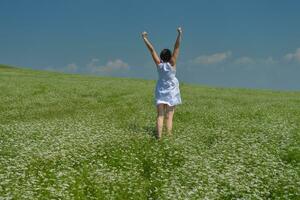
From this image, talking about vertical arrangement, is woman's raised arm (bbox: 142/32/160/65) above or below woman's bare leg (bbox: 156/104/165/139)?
above

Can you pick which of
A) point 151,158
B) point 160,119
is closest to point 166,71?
point 160,119

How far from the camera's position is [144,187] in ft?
48.4

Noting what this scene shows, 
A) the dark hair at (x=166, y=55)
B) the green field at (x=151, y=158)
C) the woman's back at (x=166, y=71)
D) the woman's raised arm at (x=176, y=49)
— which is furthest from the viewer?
the woman's back at (x=166, y=71)

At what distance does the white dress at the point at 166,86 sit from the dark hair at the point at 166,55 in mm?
193

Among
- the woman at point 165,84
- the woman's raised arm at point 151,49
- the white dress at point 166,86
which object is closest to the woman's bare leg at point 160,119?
the woman at point 165,84

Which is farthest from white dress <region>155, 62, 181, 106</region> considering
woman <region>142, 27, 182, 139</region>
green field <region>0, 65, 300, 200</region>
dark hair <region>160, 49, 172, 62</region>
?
green field <region>0, 65, 300, 200</region>

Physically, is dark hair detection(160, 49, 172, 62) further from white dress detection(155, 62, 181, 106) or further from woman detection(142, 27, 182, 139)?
Answer: white dress detection(155, 62, 181, 106)

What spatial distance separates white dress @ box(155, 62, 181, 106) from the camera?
20.5 m

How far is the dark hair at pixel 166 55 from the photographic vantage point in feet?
66.1

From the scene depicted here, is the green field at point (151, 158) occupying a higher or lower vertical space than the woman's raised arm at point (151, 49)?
lower

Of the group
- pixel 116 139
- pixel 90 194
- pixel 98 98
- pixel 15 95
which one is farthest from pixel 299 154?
pixel 15 95

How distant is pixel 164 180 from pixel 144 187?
754 mm

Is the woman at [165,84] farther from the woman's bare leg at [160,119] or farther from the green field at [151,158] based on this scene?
the green field at [151,158]

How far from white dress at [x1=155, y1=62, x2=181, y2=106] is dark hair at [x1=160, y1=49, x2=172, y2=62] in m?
0.19
